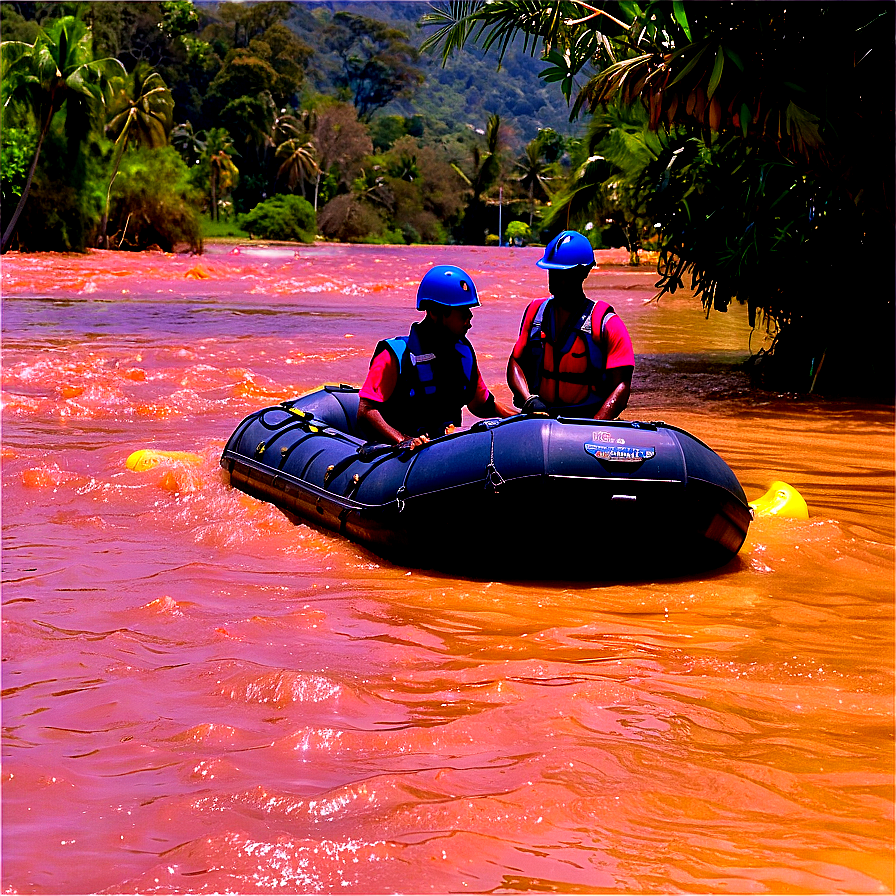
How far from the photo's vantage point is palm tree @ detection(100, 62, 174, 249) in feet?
125

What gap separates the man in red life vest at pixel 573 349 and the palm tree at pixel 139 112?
111ft

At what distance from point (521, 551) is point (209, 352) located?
9.36 metres

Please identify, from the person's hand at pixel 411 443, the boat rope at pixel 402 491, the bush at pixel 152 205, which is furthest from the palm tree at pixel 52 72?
the boat rope at pixel 402 491

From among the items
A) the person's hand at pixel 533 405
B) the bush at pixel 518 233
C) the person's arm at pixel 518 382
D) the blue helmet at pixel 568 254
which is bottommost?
the person's hand at pixel 533 405

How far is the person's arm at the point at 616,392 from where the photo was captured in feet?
19.3

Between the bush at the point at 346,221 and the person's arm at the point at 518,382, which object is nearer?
the person's arm at the point at 518,382

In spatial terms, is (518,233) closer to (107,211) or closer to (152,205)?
(152,205)

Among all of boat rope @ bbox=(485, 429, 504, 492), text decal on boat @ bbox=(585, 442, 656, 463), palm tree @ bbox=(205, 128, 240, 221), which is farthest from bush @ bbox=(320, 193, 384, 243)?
text decal on boat @ bbox=(585, 442, 656, 463)

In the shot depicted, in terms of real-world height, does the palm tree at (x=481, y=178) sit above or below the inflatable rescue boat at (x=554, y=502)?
above

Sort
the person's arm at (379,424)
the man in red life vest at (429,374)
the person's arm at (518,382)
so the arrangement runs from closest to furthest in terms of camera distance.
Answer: the man in red life vest at (429,374) < the person's arm at (379,424) < the person's arm at (518,382)

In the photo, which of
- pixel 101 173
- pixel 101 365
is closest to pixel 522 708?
pixel 101 365

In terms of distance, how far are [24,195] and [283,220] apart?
2781cm

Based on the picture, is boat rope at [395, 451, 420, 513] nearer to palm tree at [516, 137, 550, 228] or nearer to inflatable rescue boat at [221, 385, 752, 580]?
inflatable rescue boat at [221, 385, 752, 580]

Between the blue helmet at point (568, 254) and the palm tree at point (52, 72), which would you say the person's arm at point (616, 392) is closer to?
the blue helmet at point (568, 254)
